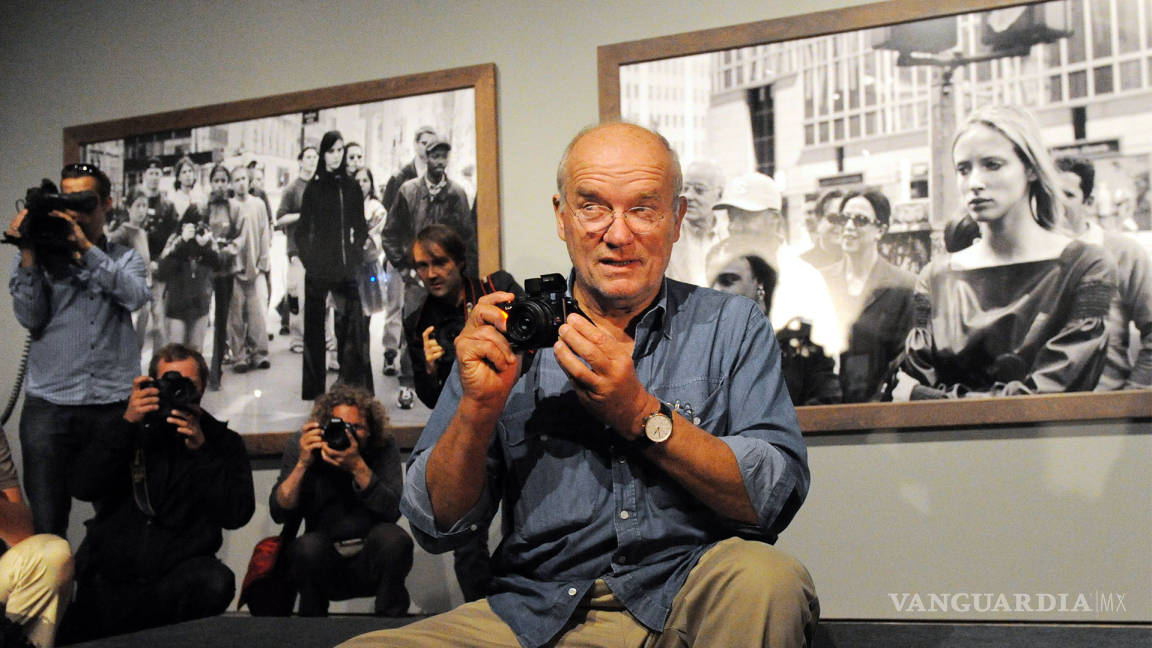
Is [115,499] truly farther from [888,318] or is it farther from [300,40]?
[888,318]

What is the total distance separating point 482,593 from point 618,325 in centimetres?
151

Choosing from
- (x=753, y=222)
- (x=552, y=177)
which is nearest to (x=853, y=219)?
(x=753, y=222)

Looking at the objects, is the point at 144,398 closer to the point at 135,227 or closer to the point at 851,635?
the point at 135,227

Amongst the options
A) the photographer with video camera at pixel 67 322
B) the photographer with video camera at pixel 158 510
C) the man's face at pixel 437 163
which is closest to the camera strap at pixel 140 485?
the photographer with video camera at pixel 158 510

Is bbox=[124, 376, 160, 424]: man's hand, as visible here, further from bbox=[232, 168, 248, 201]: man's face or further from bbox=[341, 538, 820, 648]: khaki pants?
bbox=[341, 538, 820, 648]: khaki pants

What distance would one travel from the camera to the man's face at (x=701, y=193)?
10.5 ft

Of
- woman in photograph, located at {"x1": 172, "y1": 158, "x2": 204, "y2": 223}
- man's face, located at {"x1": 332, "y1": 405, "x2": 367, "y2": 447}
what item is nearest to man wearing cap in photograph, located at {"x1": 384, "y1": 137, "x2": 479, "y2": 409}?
man's face, located at {"x1": 332, "y1": 405, "x2": 367, "y2": 447}

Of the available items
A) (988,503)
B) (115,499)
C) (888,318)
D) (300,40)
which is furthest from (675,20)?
(115,499)

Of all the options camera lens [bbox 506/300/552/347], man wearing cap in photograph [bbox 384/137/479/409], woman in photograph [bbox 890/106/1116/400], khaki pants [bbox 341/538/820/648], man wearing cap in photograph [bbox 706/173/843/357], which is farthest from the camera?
man wearing cap in photograph [bbox 384/137/479/409]

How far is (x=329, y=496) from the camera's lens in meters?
3.13

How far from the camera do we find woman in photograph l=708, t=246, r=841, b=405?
3.07 metres

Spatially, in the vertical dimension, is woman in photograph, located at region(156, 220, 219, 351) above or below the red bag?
above

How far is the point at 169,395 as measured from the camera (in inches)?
115

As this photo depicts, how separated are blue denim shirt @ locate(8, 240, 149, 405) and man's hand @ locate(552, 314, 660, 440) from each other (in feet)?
8.26
